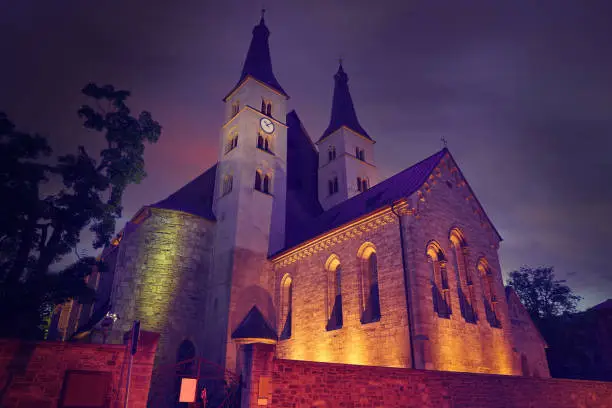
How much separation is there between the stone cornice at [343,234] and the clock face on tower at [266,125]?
9.99m

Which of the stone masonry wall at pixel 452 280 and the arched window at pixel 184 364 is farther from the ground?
the stone masonry wall at pixel 452 280

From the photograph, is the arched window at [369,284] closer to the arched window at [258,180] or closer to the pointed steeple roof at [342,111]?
the arched window at [258,180]

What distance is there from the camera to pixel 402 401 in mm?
12695

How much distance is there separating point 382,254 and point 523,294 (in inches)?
1570

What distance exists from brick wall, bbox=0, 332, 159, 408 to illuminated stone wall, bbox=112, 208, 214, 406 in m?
13.7

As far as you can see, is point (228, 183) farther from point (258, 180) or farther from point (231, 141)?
point (231, 141)

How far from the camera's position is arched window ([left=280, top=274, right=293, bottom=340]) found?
24891 millimetres

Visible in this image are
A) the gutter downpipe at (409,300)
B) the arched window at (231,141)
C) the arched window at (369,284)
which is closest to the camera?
the gutter downpipe at (409,300)

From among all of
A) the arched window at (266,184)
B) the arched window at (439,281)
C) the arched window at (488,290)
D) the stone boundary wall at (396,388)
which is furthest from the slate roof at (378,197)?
the stone boundary wall at (396,388)

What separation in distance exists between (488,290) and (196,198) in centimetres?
2089

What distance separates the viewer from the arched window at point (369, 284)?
19797mm

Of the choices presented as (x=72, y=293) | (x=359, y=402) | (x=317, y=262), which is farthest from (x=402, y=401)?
(x=72, y=293)

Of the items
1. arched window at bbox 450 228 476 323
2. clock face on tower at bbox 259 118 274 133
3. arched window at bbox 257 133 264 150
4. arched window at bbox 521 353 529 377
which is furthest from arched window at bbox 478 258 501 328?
clock face on tower at bbox 259 118 274 133

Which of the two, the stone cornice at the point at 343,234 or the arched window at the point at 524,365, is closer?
the stone cornice at the point at 343,234
